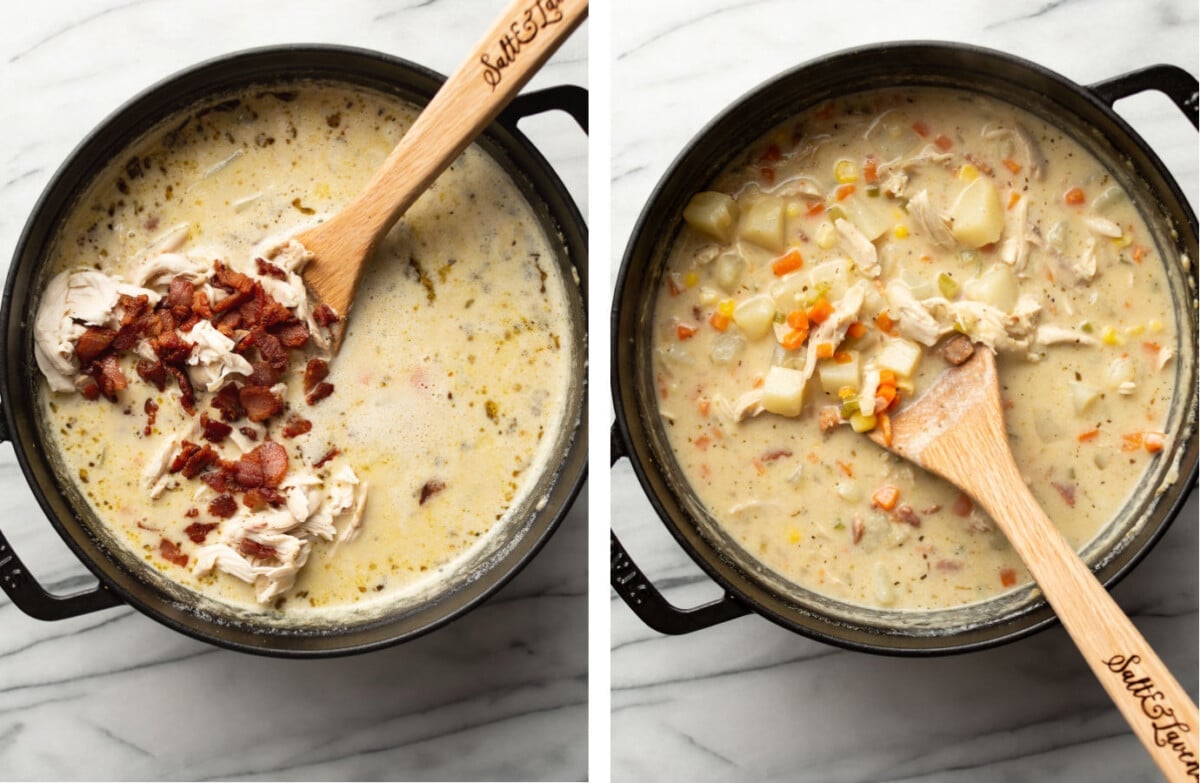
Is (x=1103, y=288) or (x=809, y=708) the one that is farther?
(x=809, y=708)

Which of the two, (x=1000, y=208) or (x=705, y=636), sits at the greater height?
(x=1000, y=208)

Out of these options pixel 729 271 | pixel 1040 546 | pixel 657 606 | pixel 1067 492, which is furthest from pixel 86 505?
pixel 1067 492

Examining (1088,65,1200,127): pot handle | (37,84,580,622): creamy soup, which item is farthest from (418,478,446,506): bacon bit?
(1088,65,1200,127): pot handle

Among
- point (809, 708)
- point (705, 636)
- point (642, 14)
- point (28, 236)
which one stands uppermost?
point (642, 14)

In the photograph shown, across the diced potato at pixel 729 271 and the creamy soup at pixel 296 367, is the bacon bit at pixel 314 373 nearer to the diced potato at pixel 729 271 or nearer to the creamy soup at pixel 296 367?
the creamy soup at pixel 296 367


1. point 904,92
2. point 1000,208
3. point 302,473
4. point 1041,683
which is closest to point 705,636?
point 1041,683

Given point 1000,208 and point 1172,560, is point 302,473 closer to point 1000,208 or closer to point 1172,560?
point 1000,208

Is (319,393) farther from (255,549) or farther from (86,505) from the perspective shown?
(86,505)
